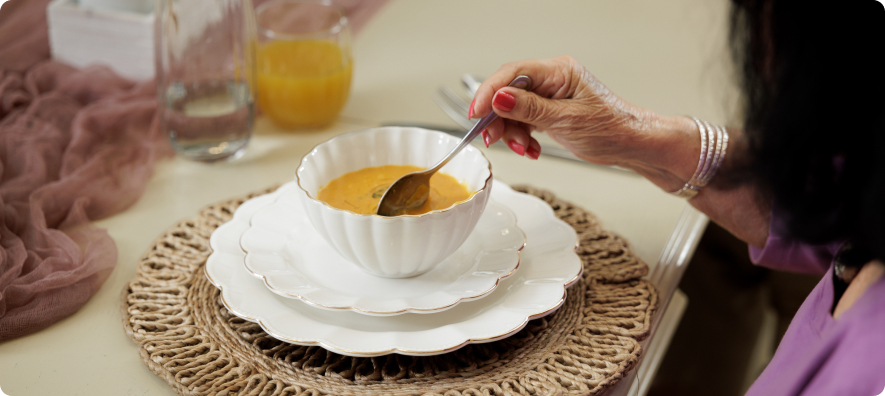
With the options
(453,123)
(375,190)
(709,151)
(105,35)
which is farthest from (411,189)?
(105,35)

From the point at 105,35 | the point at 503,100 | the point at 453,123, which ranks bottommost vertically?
the point at 453,123

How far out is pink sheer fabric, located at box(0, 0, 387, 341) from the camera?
0.78 m

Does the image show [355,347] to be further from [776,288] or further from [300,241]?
[776,288]

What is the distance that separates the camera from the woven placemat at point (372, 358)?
2.11ft

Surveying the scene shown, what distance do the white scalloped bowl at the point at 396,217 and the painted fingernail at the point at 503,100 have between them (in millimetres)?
60

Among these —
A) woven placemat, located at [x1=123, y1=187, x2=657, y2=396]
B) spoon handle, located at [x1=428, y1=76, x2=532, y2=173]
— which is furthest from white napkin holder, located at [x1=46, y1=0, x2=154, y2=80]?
spoon handle, located at [x1=428, y1=76, x2=532, y2=173]

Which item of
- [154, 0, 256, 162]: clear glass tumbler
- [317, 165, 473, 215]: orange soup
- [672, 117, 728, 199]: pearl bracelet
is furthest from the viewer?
[154, 0, 256, 162]: clear glass tumbler

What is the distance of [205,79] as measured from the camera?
43.4 inches

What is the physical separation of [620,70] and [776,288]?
0.60 m

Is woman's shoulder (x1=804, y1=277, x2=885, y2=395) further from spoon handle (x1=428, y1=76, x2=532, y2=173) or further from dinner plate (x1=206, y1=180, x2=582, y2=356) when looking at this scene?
spoon handle (x1=428, y1=76, x2=532, y2=173)

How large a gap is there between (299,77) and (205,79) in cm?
15

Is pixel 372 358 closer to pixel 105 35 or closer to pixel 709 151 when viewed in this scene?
pixel 709 151

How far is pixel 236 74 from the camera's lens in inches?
44.4

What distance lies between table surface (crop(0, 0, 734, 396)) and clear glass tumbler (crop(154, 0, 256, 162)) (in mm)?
40
